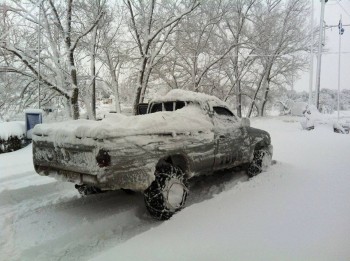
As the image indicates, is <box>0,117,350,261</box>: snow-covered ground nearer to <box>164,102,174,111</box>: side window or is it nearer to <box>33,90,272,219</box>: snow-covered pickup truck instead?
<box>33,90,272,219</box>: snow-covered pickup truck

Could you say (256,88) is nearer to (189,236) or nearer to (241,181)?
(241,181)

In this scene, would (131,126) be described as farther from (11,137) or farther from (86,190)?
(11,137)

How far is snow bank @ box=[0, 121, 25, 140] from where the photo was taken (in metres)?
10.0

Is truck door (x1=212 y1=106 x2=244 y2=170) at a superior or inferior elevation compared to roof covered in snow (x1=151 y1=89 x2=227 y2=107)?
inferior

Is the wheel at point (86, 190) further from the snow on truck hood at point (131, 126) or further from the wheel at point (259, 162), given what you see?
the wheel at point (259, 162)

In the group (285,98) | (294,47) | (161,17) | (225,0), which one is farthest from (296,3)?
(285,98)

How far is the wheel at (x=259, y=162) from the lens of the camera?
23.4 ft

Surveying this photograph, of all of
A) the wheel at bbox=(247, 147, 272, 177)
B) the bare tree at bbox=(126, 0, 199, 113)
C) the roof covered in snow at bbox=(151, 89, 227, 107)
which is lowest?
the wheel at bbox=(247, 147, 272, 177)

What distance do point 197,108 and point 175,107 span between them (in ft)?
1.79

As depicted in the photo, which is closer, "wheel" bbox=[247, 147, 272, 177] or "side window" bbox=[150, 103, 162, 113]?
"side window" bbox=[150, 103, 162, 113]

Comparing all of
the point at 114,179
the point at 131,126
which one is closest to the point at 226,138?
the point at 131,126

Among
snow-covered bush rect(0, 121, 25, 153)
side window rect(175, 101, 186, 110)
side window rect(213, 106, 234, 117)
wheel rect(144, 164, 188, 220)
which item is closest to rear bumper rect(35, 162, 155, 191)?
wheel rect(144, 164, 188, 220)

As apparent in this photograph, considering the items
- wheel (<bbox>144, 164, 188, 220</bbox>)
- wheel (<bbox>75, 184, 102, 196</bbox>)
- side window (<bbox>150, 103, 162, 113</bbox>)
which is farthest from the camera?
side window (<bbox>150, 103, 162, 113</bbox>)

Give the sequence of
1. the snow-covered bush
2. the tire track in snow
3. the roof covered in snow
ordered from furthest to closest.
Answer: the snow-covered bush → the roof covered in snow → the tire track in snow
